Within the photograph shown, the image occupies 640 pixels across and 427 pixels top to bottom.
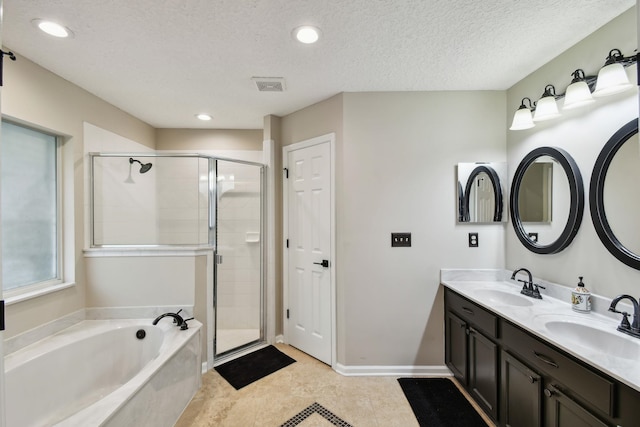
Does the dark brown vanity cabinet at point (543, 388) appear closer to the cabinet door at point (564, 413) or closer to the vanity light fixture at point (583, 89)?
the cabinet door at point (564, 413)

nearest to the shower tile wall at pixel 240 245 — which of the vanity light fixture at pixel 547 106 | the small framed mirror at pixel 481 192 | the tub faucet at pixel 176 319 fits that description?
the tub faucet at pixel 176 319

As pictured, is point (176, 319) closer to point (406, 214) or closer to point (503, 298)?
point (406, 214)

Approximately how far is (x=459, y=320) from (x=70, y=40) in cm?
Result: 326

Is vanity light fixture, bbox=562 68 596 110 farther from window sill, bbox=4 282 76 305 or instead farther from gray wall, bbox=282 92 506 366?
window sill, bbox=4 282 76 305

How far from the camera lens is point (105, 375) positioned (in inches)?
82.9

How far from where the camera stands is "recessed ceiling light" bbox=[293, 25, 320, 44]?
1613mm

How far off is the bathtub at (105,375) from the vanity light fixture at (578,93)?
300 centimetres

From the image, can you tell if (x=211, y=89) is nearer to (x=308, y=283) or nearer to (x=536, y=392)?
(x=308, y=283)

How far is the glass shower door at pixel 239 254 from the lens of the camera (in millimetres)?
2775

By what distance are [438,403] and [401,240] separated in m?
1.23

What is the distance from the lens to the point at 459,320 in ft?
7.04

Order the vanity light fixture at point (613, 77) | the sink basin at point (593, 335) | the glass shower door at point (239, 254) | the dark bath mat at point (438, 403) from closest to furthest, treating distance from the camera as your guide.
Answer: the sink basin at point (593, 335), the vanity light fixture at point (613, 77), the dark bath mat at point (438, 403), the glass shower door at point (239, 254)

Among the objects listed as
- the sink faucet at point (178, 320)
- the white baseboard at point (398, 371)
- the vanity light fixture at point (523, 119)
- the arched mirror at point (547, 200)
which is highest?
the vanity light fixture at point (523, 119)

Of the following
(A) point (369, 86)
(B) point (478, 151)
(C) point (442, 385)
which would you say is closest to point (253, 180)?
(A) point (369, 86)
